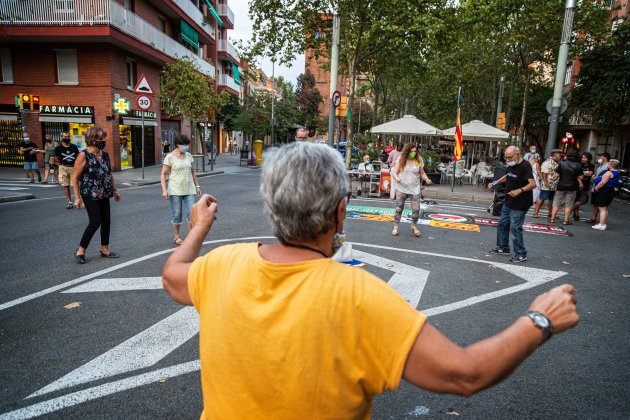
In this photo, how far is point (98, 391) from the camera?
2.94 m

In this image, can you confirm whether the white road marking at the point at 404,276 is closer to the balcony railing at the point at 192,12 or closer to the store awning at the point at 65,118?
the store awning at the point at 65,118

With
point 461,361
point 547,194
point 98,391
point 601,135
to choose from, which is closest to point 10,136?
point 98,391

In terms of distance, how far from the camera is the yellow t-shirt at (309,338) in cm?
114

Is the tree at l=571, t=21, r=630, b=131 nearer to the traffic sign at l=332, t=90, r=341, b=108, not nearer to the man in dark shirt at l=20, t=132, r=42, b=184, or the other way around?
the traffic sign at l=332, t=90, r=341, b=108

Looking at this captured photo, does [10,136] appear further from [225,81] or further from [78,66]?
[225,81]

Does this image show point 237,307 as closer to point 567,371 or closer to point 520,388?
point 520,388

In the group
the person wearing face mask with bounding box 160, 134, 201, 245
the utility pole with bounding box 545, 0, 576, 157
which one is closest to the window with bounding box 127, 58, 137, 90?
the person wearing face mask with bounding box 160, 134, 201, 245

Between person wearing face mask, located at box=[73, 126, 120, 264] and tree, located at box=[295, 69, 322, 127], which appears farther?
tree, located at box=[295, 69, 322, 127]

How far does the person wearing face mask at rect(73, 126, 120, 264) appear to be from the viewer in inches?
235

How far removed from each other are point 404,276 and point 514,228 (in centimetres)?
243

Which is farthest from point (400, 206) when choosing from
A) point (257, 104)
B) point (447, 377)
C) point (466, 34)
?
point (257, 104)

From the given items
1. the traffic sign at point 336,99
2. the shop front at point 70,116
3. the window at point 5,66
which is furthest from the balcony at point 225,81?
the traffic sign at point 336,99

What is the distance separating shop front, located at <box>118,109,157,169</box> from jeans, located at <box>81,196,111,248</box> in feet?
55.6

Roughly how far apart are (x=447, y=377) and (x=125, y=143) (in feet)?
78.9
